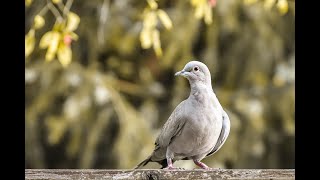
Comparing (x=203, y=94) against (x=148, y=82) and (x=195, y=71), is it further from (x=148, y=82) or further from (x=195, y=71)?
(x=148, y=82)

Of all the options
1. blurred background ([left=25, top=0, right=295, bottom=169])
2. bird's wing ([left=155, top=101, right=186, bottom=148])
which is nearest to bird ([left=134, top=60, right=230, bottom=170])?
bird's wing ([left=155, top=101, right=186, bottom=148])

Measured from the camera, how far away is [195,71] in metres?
2.67

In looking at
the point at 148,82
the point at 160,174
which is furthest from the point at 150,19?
the point at 148,82

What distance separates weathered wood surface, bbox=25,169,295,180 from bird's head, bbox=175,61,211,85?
0.40m

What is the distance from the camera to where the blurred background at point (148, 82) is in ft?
23.2

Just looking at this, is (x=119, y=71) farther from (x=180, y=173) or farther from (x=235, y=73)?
(x=180, y=173)

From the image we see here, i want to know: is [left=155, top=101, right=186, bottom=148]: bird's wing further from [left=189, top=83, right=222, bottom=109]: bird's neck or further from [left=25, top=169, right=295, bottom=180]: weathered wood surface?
[left=25, top=169, right=295, bottom=180]: weathered wood surface

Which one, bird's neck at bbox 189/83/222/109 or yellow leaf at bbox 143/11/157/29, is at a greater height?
yellow leaf at bbox 143/11/157/29

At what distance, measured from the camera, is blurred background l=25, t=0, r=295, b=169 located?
23.2 ft

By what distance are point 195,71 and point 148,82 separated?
4.98 m

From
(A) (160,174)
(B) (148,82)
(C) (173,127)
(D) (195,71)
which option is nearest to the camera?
(A) (160,174)

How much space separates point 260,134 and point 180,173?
4.94 meters

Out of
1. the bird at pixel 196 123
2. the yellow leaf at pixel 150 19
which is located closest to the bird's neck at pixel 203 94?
the bird at pixel 196 123
